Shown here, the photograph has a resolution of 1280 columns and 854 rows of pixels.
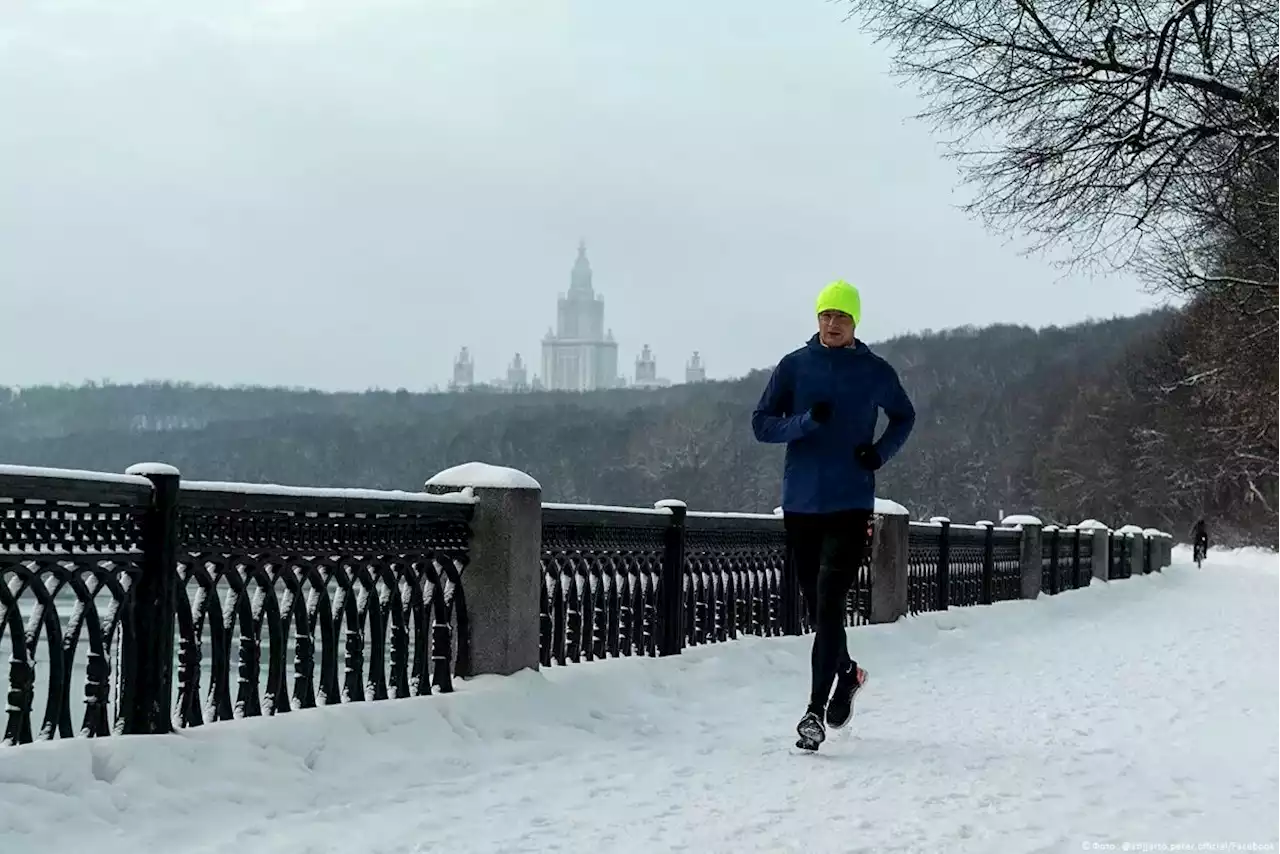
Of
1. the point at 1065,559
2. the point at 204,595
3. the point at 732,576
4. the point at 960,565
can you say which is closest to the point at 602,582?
the point at 732,576

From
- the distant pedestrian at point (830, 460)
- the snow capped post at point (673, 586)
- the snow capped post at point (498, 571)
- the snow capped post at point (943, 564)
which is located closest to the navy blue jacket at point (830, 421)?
the distant pedestrian at point (830, 460)

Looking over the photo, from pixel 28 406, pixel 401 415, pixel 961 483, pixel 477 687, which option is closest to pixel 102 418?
pixel 28 406

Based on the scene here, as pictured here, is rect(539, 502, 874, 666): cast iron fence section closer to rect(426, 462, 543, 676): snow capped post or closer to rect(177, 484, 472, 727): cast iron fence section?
rect(426, 462, 543, 676): snow capped post

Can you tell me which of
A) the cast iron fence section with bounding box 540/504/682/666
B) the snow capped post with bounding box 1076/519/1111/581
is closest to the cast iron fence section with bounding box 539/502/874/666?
the cast iron fence section with bounding box 540/504/682/666

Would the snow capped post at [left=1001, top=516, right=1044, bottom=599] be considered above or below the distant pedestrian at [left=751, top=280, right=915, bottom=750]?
below

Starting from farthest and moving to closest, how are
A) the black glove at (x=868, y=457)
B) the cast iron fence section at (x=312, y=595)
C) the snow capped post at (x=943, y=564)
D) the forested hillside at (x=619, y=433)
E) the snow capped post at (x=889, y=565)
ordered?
the forested hillside at (x=619, y=433), the snow capped post at (x=943, y=564), the snow capped post at (x=889, y=565), the black glove at (x=868, y=457), the cast iron fence section at (x=312, y=595)

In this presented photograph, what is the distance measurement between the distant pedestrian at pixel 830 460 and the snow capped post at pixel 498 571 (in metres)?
1.44

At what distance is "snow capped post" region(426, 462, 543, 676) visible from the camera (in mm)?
6895

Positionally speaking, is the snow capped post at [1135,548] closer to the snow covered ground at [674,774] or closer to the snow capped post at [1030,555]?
the snow capped post at [1030,555]

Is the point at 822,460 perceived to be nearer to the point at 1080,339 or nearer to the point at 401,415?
the point at 1080,339

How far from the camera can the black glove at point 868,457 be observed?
5.95 meters

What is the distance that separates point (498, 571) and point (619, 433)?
140730 millimetres

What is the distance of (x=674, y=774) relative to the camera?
550 centimetres

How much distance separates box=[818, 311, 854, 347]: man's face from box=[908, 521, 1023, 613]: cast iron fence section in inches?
319
